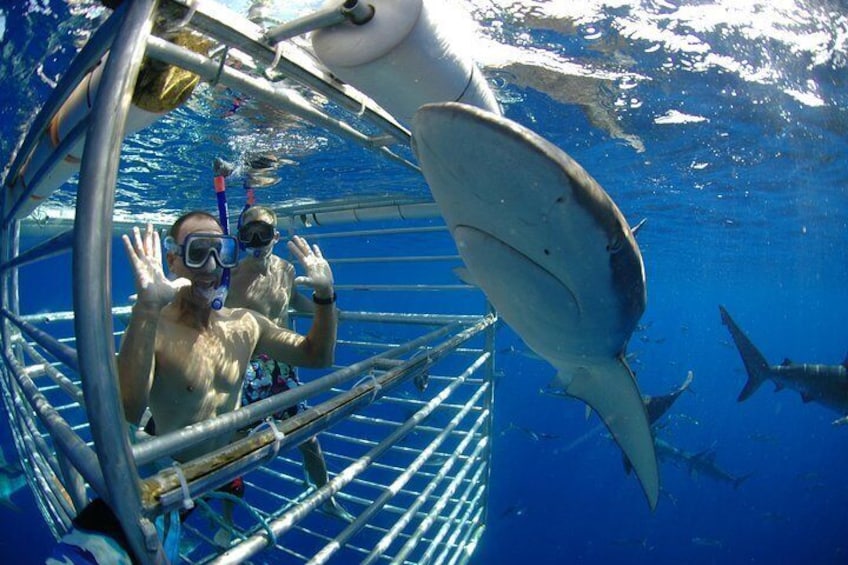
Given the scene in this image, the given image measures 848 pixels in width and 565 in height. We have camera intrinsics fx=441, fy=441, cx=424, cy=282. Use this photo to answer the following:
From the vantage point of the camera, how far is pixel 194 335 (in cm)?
280

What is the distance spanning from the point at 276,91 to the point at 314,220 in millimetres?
4429

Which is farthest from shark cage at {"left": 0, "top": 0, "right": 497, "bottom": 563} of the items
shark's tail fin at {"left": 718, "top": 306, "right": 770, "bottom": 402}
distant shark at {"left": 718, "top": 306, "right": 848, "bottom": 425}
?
distant shark at {"left": 718, "top": 306, "right": 848, "bottom": 425}

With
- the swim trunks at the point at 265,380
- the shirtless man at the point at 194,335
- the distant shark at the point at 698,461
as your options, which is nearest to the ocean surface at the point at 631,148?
the distant shark at the point at 698,461

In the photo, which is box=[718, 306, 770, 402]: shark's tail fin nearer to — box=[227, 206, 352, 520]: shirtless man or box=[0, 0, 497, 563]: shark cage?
box=[0, 0, 497, 563]: shark cage

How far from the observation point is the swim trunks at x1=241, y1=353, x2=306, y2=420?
478 centimetres

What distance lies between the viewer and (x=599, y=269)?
1621 millimetres

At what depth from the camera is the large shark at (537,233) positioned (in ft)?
4.32

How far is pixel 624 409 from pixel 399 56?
2204mm

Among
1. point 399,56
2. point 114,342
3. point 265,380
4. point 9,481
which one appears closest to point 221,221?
point 399,56

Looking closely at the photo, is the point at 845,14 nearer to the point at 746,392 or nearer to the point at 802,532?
the point at 746,392

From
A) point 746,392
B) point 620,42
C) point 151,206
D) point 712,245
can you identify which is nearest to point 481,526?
point 620,42

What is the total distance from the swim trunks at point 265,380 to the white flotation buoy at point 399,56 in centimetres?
357

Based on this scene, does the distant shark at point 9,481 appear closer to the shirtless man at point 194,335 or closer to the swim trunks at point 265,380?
the swim trunks at point 265,380

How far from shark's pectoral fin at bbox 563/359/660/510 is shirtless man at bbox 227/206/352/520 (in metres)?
3.00
